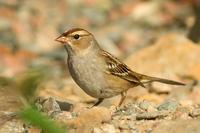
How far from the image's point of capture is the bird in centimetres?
650

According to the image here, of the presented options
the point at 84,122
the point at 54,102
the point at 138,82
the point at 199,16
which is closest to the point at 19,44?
the point at 199,16

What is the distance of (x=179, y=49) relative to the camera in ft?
35.0

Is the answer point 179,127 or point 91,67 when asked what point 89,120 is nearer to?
point 179,127

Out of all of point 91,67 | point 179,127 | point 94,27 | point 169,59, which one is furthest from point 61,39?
point 94,27

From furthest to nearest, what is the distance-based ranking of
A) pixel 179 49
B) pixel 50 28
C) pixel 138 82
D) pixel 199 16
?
pixel 50 28 < pixel 199 16 < pixel 179 49 < pixel 138 82

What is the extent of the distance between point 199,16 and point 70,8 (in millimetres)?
5989

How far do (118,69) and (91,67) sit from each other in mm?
557

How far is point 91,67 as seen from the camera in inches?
260

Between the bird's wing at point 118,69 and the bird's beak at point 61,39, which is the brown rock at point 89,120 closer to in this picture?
the bird's beak at point 61,39

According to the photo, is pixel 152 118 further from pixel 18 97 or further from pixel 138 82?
pixel 18 97

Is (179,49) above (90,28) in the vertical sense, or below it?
below

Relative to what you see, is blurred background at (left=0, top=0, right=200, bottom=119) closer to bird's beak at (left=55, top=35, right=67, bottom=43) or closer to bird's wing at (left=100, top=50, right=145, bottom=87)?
bird's wing at (left=100, top=50, right=145, bottom=87)

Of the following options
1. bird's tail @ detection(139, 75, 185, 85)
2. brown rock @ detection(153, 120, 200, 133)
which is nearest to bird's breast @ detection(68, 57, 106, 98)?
bird's tail @ detection(139, 75, 185, 85)

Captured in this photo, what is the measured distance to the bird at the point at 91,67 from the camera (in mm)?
6496
